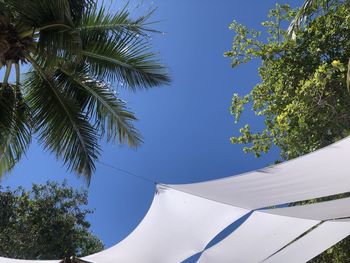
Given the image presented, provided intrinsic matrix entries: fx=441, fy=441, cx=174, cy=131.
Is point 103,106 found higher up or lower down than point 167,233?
higher up

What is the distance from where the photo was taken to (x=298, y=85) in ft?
36.4

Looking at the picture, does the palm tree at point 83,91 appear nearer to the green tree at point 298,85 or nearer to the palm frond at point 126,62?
the palm frond at point 126,62

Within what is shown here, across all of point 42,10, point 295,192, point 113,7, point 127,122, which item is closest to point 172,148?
point 127,122

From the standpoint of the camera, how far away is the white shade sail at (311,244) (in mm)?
5978

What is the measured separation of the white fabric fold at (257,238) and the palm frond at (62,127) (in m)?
3.10

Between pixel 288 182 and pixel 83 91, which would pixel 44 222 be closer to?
pixel 83 91

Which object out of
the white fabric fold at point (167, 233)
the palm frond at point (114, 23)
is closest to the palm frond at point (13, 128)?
the palm frond at point (114, 23)

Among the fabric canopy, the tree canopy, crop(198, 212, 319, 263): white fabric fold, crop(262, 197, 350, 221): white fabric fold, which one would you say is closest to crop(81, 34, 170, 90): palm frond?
the fabric canopy

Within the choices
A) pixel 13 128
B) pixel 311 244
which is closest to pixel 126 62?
pixel 13 128

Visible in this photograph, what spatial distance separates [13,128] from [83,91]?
147 cm

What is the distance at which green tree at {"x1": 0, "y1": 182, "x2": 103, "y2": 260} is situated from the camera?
51.4ft

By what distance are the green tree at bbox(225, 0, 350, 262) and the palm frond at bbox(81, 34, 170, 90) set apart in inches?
129

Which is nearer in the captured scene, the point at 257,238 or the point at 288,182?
the point at 288,182

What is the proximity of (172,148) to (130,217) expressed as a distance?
264 centimetres
